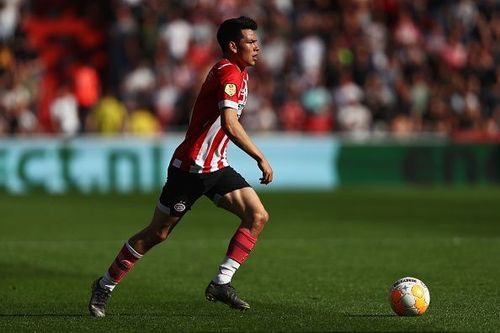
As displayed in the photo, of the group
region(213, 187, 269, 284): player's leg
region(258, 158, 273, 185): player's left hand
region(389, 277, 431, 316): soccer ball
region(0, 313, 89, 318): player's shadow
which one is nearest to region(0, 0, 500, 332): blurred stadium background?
region(0, 313, 89, 318): player's shadow

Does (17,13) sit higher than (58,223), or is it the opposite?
(17,13)

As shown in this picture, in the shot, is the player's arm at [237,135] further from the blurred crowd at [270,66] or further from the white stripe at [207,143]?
the blurred crowd at [270,66]

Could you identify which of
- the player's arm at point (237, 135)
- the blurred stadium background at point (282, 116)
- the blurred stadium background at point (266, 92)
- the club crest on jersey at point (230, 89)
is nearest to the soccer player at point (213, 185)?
the club crest on jersey at point (230, 89)

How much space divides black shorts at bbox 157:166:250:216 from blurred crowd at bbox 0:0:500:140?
1560cm

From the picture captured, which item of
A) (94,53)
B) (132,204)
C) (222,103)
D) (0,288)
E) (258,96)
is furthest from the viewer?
(94,53)

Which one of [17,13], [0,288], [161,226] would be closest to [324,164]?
[17,13]

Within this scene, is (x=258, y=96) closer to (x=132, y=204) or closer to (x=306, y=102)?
(x=306, y=102)

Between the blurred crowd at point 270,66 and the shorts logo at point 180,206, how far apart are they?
618 inches

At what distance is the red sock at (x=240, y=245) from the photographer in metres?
8.84

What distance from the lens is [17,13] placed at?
85.7ft

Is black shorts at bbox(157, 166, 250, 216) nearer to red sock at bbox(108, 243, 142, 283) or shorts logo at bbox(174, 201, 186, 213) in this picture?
shorts logo at bbox(174, 201, 186, 213)

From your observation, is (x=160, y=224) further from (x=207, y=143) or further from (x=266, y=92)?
(x=266, y=92)

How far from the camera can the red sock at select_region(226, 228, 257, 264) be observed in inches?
348

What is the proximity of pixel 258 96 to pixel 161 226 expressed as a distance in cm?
1635
